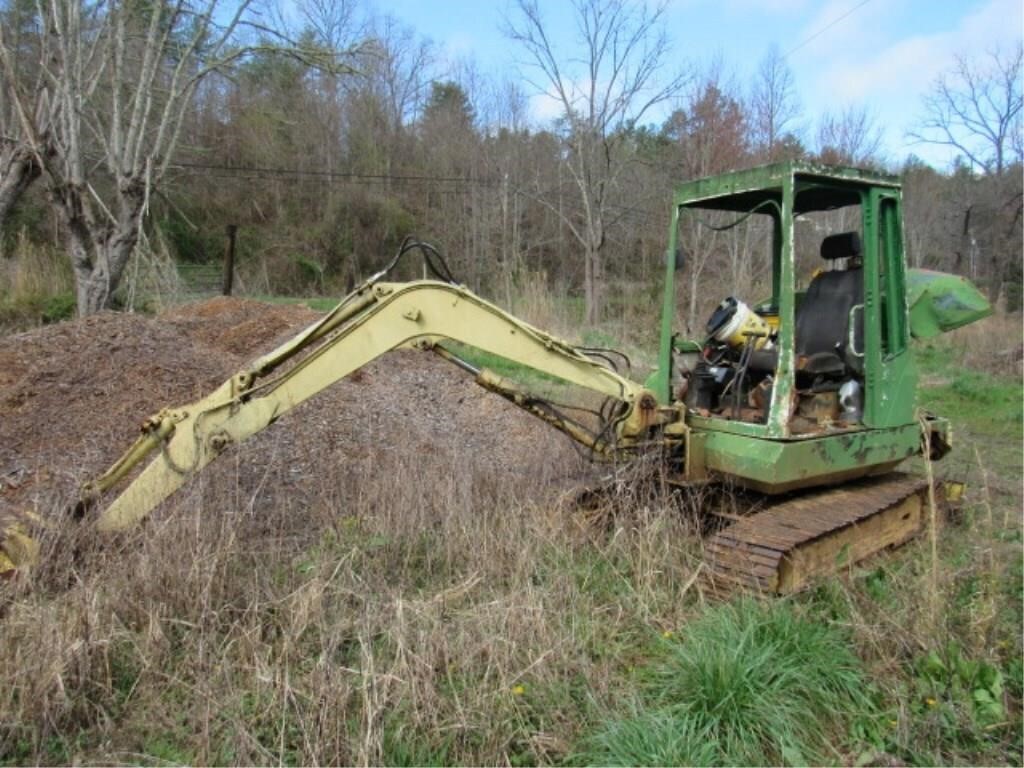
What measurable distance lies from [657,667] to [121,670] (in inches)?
79.8

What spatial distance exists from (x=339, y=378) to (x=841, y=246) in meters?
3.06

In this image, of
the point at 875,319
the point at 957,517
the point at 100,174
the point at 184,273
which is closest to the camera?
the point at 875,319

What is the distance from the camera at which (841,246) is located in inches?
174

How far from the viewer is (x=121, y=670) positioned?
276 centimetres

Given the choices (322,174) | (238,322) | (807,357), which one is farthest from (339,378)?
(322,174)

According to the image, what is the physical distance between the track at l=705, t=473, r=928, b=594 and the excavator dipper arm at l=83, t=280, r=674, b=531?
0.78 meters

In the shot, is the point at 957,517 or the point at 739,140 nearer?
the point at 957,517

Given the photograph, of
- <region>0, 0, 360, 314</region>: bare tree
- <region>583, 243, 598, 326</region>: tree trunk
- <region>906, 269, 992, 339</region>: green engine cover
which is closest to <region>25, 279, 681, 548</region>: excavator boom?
<region>906, 269, 992, 339</region>: green engine cover

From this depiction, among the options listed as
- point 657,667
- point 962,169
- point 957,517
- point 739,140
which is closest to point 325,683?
point 657,667

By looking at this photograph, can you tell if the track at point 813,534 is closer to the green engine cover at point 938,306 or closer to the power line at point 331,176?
the green engine cover at point 938,306

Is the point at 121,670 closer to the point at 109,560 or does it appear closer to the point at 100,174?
the point at 109,560

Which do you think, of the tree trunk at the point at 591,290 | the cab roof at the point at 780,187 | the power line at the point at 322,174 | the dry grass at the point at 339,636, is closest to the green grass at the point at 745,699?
the dry grass at the point at 339,636

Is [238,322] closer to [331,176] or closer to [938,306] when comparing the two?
[938,306]

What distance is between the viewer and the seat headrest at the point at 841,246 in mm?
4309
